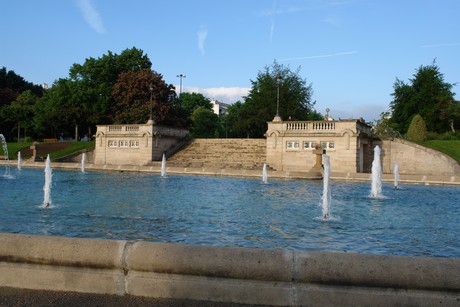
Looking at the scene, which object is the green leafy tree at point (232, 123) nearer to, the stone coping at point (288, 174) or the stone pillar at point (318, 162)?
the stone coping at point (288, 174)

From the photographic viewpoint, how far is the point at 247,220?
11.5 metres

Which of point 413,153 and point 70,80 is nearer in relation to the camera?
point 413,153

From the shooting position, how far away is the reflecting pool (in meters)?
8.73

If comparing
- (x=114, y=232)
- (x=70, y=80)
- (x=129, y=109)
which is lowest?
(x=114, y=232)

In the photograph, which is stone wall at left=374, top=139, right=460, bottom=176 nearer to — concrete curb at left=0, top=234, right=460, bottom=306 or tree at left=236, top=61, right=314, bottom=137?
tree at left=236, top=61, right=314, bottom=137

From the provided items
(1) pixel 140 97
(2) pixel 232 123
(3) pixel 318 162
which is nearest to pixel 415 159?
(3) pixel 318 162

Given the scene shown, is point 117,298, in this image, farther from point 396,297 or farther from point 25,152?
point 25,152

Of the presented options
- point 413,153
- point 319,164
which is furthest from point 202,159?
point 413,153

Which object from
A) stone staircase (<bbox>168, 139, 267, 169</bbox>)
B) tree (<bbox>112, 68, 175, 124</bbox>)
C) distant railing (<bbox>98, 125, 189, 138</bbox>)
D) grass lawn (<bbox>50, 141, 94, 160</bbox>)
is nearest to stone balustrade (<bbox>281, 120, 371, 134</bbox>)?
stone staircase (<bbox>168, 139, 267, 169</bbox>)

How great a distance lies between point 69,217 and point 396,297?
30.7 ft

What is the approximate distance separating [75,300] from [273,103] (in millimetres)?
60291

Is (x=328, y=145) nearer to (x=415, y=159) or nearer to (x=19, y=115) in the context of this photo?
(x=415, y=159)

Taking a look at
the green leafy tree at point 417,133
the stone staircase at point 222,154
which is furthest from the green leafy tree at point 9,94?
the green leafy tree at point 417,133

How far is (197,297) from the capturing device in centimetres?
417
